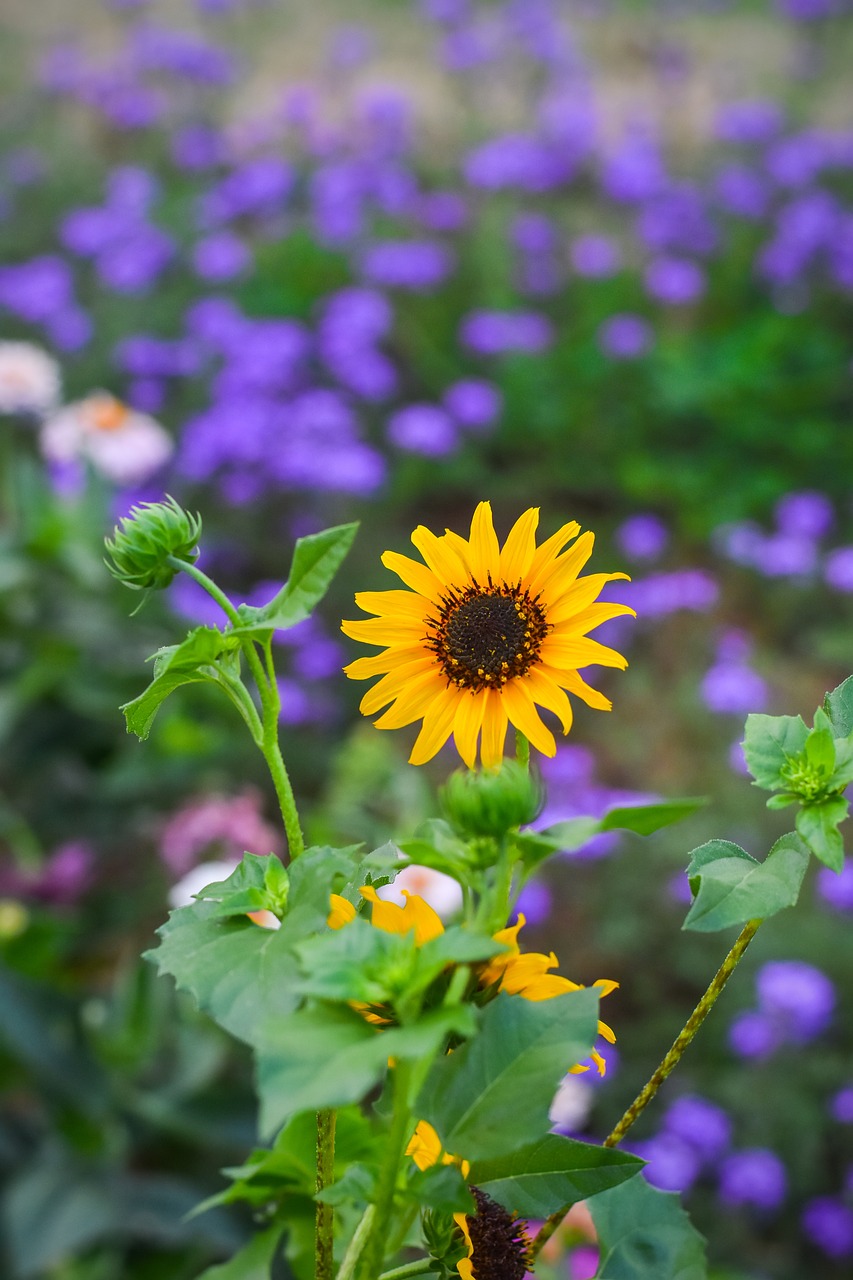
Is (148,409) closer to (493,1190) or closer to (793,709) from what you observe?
(793,709)

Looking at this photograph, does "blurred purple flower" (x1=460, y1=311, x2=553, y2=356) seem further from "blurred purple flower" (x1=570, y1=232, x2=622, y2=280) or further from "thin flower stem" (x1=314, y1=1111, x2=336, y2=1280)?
"thin flower stem" (x1=314, y1=1111, x2=336, y2=1280)

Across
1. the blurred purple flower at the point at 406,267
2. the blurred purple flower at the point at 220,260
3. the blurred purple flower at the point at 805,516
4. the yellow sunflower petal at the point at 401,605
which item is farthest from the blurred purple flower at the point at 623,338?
the yellow sunflower petal at the point at 401,605

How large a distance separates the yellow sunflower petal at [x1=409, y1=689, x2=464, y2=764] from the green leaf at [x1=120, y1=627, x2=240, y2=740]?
0.06 m

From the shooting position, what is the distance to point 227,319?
214 cm

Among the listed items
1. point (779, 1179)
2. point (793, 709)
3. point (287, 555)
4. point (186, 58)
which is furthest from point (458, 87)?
point (779, 1179)

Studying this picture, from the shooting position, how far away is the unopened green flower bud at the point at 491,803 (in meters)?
0.22

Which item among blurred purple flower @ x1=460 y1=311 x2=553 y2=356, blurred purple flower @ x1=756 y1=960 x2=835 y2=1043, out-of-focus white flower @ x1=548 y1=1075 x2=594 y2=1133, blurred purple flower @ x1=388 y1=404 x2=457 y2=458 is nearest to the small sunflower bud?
out-of-focus white flower @ x1=548 y1=1075 x2=594 y2=1133

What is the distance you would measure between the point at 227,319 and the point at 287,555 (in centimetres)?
52

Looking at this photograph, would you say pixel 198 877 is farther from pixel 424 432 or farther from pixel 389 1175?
pixel 424 432

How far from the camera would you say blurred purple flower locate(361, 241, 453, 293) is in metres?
2.27

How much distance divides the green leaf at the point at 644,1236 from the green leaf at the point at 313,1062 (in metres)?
0.11

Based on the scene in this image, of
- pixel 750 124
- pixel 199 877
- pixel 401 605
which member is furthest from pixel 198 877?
pixel 750 124

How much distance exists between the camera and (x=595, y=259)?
247cm

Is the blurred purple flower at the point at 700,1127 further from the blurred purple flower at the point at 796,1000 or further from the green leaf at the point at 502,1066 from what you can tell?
the green leaf at the point at 502,1066
